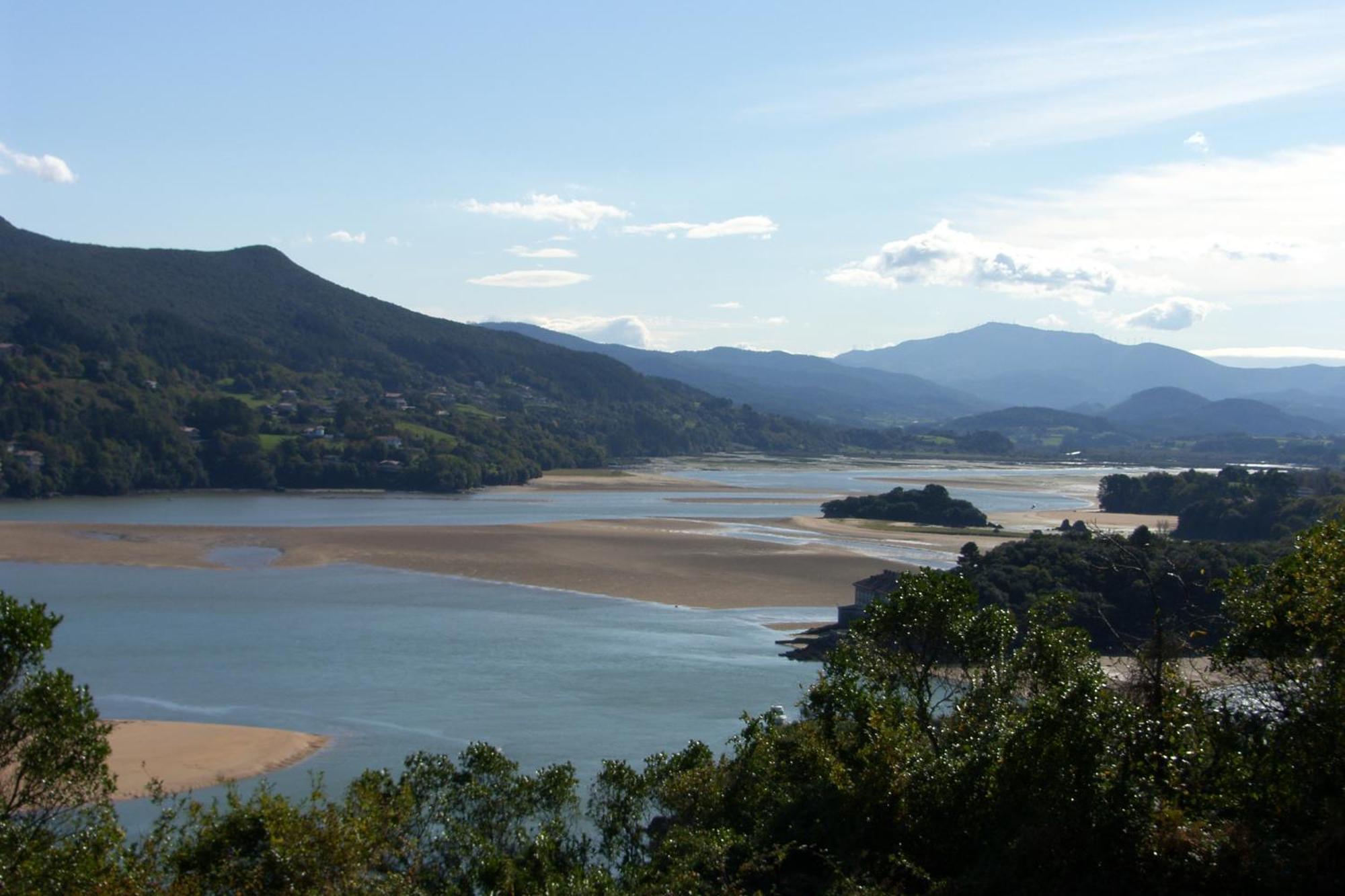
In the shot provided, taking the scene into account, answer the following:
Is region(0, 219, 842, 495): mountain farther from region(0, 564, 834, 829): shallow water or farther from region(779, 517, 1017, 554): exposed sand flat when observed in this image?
region(0, 564, 834, 829): shallow water

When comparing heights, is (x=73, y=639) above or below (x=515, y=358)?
below

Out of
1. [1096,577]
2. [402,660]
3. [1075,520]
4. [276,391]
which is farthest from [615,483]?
[402,660]

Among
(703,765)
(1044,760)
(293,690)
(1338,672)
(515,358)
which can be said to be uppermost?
(515,358)

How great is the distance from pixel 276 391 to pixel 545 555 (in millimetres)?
75787

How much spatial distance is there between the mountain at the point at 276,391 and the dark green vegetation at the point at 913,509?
3447 cm

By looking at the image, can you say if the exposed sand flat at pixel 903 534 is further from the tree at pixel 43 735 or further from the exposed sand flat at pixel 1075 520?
the tree at pixel 43 735

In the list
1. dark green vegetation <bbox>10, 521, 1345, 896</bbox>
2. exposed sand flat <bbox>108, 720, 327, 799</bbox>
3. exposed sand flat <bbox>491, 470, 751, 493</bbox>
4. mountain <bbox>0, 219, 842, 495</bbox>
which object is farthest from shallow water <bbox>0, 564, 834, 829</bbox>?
exposed sand flat <bbox>491, 470, 751, 493</bbox>

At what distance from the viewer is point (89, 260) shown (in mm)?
147250

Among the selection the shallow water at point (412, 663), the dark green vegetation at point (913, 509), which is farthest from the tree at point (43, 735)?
the dark green vegetation at point (913, 509)

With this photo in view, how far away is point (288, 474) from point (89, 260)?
76.6 m

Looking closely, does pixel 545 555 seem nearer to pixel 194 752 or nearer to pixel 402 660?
pixel 402 660

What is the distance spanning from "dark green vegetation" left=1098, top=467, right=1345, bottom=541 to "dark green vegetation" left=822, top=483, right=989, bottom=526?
10812 mm

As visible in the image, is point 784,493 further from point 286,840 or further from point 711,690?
point 286,840

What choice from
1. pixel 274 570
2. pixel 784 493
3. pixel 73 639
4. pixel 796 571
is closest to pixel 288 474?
pixel 784 493
